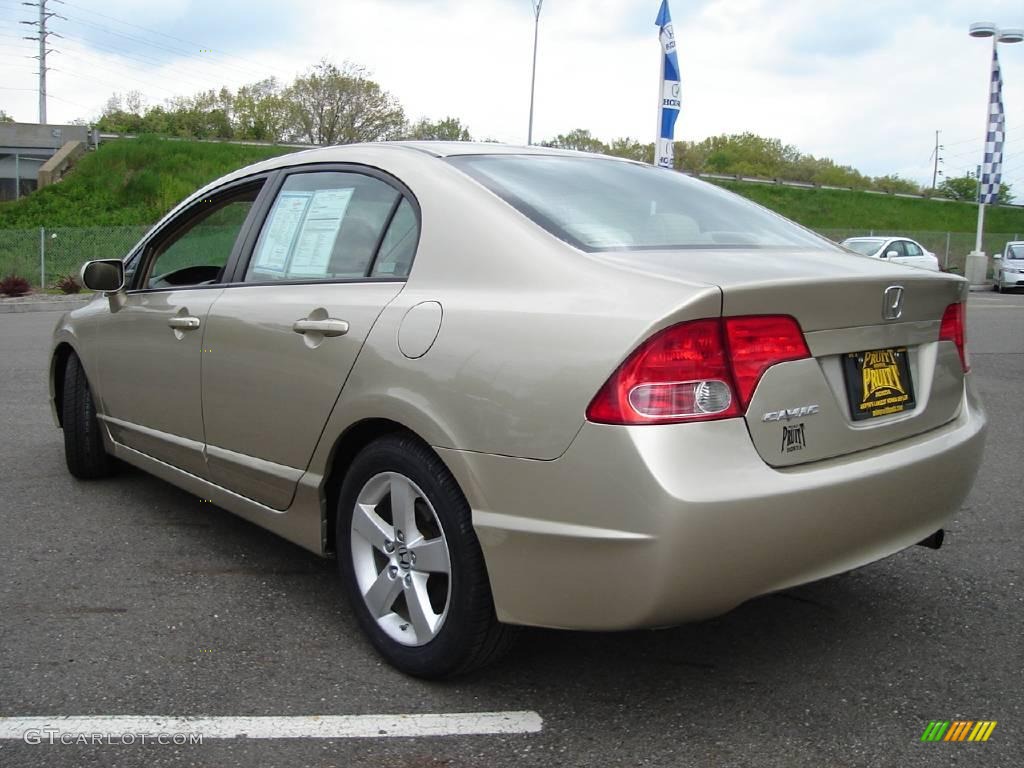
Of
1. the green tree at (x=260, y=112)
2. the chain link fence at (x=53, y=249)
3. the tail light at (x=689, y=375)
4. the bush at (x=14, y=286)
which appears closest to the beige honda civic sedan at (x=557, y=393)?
the tail light at (x=689, y=375)

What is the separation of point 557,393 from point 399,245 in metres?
0.95

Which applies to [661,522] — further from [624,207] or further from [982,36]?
[982,36]

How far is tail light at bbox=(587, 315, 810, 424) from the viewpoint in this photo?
7.58 ft

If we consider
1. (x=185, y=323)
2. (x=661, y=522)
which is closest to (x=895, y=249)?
(x=185, y=323)

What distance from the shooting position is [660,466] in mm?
2268

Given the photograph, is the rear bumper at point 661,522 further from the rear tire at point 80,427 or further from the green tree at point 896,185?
the green tree at point 896,185

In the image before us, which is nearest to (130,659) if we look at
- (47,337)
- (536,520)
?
(536,520)

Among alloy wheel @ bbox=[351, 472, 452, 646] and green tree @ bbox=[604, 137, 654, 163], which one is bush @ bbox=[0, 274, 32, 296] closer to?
alloy wheel @ bbox=[351, 472, 452, 646]

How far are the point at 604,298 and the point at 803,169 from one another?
90422 mm

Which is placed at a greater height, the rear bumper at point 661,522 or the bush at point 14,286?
the rear bumper at point 661,522

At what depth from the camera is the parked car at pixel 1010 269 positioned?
27641mm

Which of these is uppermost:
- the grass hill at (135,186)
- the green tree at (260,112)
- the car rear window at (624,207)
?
the green tree at (260,112)

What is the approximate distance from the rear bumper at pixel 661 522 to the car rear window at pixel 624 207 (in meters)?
0.67

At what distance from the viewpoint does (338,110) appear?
5878 centimetres
